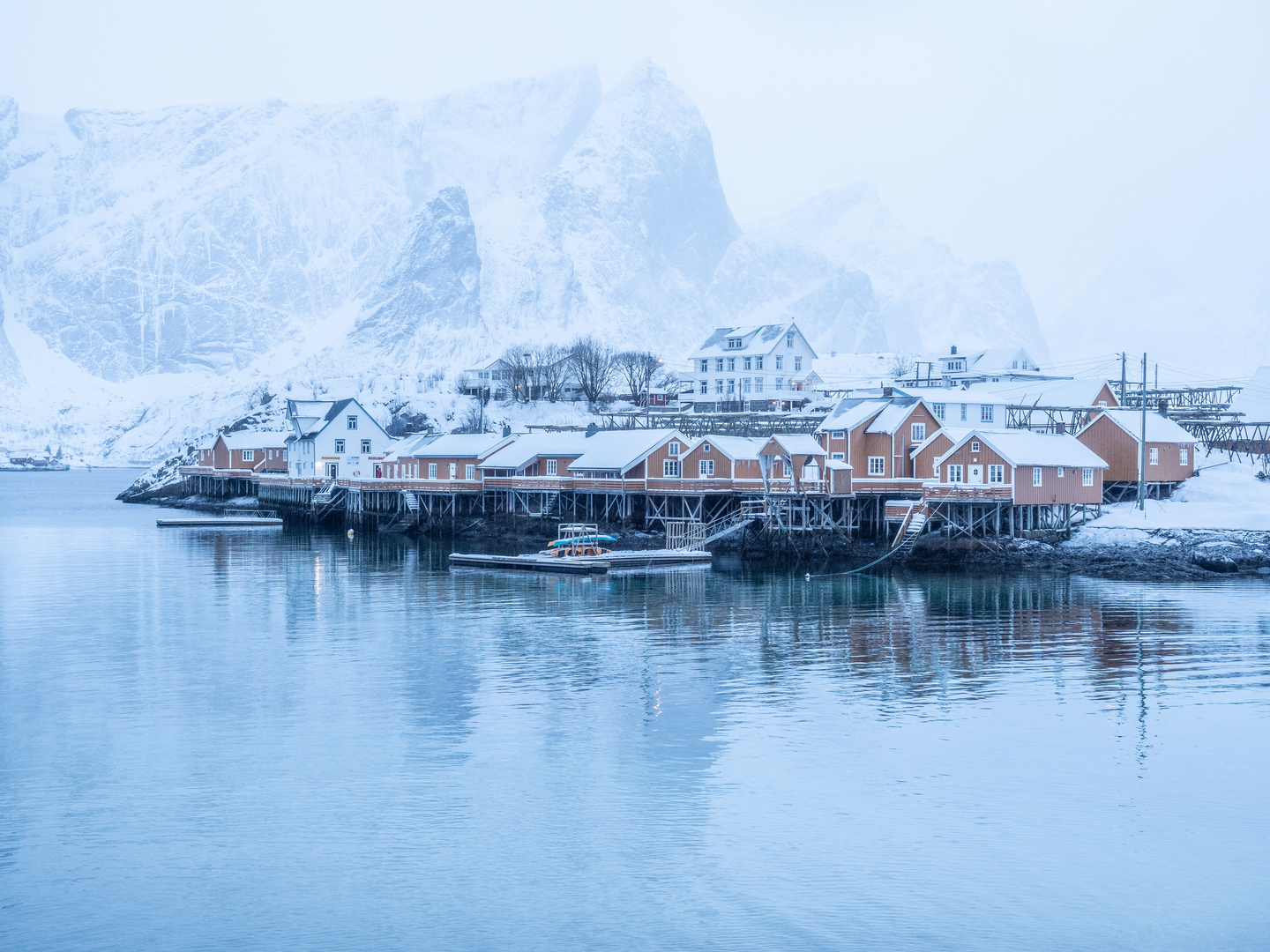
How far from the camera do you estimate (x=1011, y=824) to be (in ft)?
79.8

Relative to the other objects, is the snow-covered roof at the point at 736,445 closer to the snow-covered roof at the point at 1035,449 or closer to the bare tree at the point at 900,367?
the snow-covered roof at the point at 1035,449

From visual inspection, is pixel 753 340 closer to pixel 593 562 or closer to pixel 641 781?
pixel 593 562

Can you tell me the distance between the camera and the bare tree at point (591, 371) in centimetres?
14050

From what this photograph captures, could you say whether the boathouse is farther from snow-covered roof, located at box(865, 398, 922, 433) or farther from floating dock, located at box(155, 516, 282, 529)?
floating dock, located at box(155, 516, 282, 529)

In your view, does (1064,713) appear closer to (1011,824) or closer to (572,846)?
(1011,824)

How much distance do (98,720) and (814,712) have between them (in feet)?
59.3

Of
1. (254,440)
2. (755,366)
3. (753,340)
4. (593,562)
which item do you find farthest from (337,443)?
(593,562)

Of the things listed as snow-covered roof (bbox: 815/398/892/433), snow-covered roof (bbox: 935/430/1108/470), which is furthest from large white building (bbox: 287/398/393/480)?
snow-covered roof (bbox: 935/430/1108/470)

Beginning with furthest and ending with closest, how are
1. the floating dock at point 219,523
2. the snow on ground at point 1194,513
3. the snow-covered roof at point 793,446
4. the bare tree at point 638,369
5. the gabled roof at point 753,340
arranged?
the bare tree at point 638,369, the gabled roof at point 753,340, the floating dock at point 219,523, the snow-covered roof at point 793,446, the snow on ground at point 1194,513

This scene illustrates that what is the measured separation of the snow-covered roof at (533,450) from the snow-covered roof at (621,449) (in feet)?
6.20

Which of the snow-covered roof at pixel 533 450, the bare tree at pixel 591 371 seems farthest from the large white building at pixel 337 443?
the bare tree at pixel 591 371

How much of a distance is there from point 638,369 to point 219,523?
228ft

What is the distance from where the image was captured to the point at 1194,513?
66.2 meters

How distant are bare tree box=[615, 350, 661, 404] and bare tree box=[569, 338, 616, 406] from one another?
1.79 meters
